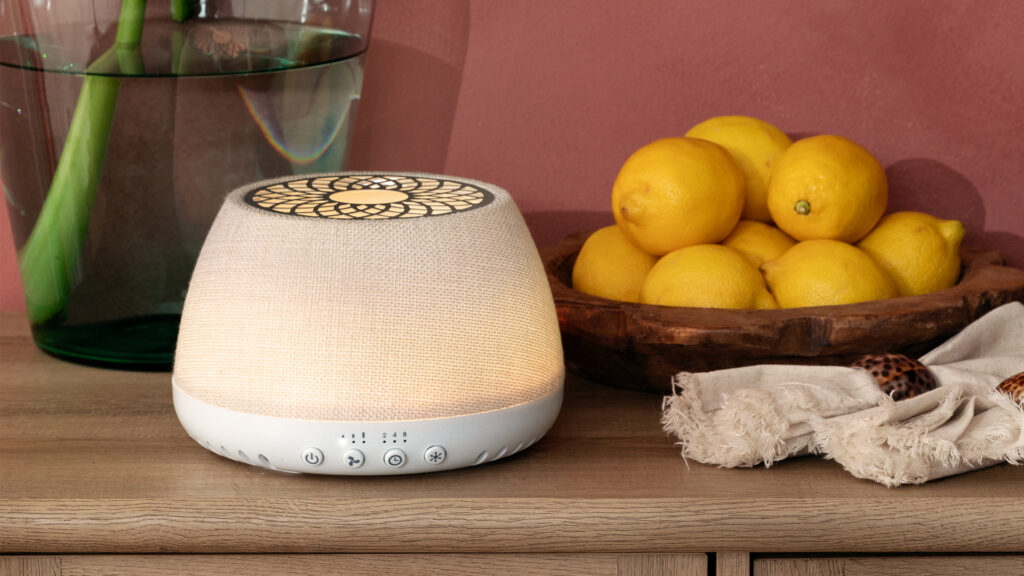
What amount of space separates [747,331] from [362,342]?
0.30 metres

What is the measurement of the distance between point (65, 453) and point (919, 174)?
0.87 metres

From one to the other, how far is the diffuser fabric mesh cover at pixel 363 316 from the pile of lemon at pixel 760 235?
197 mm

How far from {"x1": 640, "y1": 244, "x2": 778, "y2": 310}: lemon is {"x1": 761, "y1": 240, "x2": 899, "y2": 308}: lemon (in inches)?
0.6

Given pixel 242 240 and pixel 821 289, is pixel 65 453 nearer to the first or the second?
pixel 242 240

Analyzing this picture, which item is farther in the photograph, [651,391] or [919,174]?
[919,174]

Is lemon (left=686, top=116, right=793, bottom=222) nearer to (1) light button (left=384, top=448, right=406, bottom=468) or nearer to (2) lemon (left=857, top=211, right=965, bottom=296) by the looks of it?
(2) lemon (left=857, top=211, right=965, bottom=296)

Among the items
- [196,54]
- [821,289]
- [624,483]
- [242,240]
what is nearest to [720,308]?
[821,289]

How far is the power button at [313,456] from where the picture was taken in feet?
2.07

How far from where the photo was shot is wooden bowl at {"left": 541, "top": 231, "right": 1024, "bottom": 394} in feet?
2.48

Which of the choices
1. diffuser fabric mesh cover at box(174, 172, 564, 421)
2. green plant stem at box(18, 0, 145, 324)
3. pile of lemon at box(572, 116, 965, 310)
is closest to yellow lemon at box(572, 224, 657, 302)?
pile of lemon at box(572, 116, 965, 310)

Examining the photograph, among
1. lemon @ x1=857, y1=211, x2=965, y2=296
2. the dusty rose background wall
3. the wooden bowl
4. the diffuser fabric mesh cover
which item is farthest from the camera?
the dusty rose background wall

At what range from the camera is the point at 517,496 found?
638 millimetres

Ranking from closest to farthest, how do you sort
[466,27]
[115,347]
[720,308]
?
1. [720,308]
2. [115,347]
3. [466,27]

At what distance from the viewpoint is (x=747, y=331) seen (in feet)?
2.46
